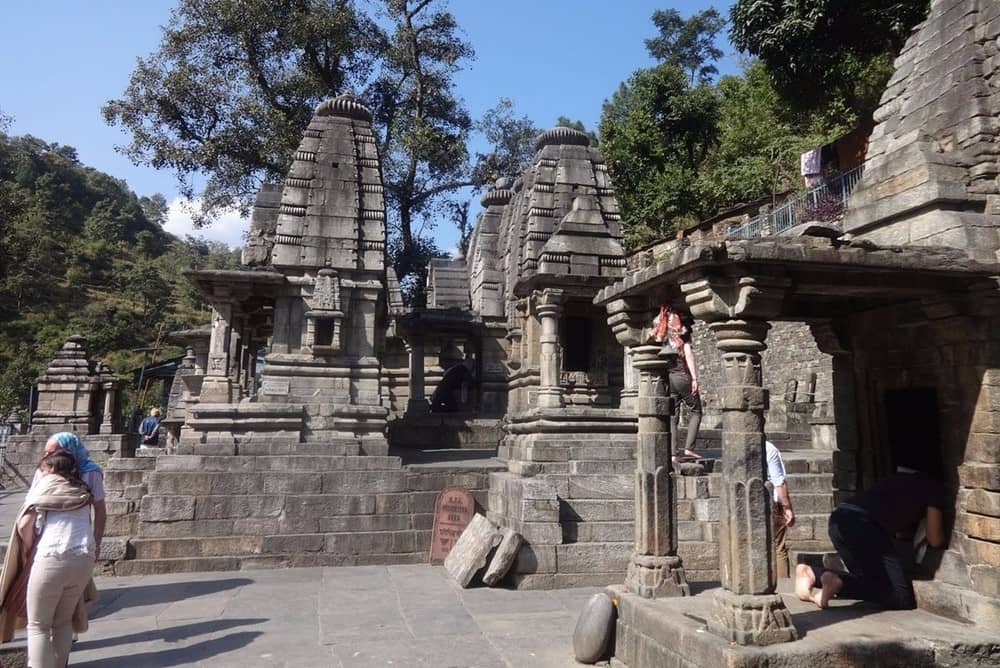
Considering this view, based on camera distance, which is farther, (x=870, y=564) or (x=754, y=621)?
(x=870, y=564)

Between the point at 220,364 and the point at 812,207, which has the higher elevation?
the point at 812,207

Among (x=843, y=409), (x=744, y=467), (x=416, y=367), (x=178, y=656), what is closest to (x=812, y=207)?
(x=416, y=367)

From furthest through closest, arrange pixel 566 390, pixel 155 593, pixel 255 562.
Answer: pixel 566 390
pixel 255 562
pixel 155 593

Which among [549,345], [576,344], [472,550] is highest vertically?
[576,344]

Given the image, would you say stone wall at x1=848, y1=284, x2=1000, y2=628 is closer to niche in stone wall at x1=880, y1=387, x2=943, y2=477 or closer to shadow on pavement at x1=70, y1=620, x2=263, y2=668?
niche in stone wall at x1=880, y1=387, x2=943, y2=477

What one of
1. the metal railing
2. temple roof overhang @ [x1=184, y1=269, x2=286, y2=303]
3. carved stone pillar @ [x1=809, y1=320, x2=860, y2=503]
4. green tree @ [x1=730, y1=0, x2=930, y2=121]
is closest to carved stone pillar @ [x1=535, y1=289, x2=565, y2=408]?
temple roof overhang @ [x1=184, y1=269, x2=286, y2=303]

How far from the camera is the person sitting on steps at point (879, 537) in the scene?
4945 millimetres

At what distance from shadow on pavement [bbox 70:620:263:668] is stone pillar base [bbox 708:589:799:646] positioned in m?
3.67

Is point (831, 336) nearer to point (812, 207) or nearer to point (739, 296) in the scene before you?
point (739, 296)

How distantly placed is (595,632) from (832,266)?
10.1ft

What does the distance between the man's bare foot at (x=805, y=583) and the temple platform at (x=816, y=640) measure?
0.06m

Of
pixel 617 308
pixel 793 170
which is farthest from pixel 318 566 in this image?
pixel 793 170

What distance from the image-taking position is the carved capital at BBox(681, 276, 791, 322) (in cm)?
448

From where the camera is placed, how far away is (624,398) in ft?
33.9
